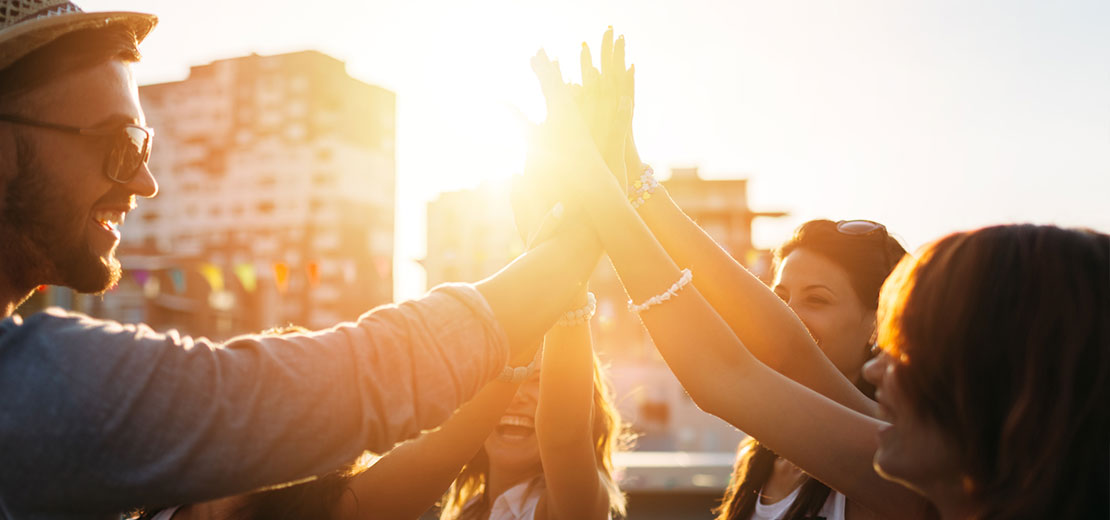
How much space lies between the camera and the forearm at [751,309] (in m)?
2.06

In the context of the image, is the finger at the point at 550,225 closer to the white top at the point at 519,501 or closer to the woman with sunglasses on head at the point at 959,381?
the woman with sunglasses on head at the point at 959,381

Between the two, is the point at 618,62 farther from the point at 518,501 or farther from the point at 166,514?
the point at 166,514

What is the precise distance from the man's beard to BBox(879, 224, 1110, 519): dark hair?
5.70 ft

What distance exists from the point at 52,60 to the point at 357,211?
170ft

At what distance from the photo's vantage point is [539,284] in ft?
5.09

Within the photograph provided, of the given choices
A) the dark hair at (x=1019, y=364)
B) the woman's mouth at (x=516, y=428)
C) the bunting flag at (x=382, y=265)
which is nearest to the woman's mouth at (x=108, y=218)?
the woman's mouth at (x=516, y=428)

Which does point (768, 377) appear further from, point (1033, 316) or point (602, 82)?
point (602, 82)

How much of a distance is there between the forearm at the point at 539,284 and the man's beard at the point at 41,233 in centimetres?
88

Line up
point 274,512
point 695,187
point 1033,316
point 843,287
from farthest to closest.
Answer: point 695,187
point 843,287
point 274,512
point 1033,316

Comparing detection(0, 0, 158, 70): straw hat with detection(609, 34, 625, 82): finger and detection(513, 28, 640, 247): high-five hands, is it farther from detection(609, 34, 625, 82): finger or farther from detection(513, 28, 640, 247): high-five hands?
detection(609, 34, 625, 82): finger

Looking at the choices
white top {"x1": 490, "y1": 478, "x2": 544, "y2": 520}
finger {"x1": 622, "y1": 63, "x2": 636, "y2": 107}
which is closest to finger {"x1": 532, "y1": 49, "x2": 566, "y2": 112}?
finger {"x1": 622, "y1": 63, "x2": 636, "y2": 107}

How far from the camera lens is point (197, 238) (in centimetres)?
5025

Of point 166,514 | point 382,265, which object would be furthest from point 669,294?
point 382,265

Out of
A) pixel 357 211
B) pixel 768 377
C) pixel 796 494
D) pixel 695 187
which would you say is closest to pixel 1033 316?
pixel 768 377
